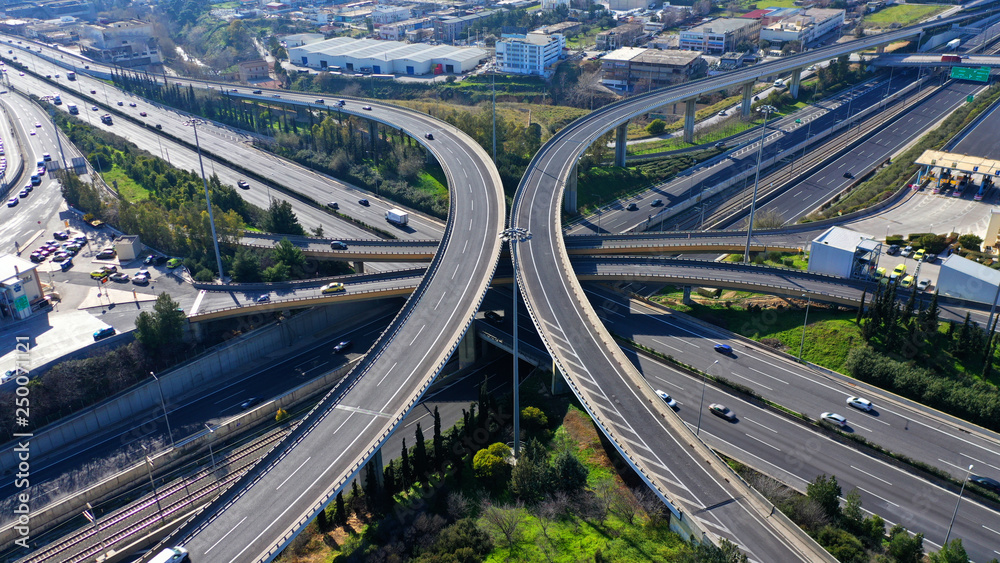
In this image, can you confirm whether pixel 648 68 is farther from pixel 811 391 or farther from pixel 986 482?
pixel 986 482

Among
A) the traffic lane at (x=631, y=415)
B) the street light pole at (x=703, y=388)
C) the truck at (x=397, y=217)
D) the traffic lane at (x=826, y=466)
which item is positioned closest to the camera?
the traffic lane at (x=631, y=415)

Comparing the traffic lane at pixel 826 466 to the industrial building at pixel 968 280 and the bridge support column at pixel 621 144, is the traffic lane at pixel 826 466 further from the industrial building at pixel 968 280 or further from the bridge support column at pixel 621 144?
the bridge support column at pixel 621 144

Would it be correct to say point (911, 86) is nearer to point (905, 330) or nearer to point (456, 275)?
point (905, 330)

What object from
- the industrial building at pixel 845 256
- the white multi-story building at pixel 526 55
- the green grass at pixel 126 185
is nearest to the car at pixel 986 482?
the industrial building at pixel 845 256

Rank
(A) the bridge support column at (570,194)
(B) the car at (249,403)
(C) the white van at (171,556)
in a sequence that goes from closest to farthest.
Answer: (C) the white van at (171,556) < (B) the car at (249,403) < (A) the bridge support column at (570,194)

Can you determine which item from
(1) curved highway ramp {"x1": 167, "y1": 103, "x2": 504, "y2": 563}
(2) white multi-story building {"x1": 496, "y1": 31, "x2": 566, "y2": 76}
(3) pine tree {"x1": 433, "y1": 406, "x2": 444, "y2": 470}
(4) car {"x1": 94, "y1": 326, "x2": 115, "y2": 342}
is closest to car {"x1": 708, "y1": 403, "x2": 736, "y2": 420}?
(1) curved highway ramp {"x1": 167, "y1": 103, "x2": 504, "y2": 563}

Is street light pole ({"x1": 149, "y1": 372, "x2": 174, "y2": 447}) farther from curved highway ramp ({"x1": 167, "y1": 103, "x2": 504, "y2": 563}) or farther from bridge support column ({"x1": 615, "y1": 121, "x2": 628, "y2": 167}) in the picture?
bridge support column ({"x1": 615, "y1": 121, "x2": 628, "y2": 167})
